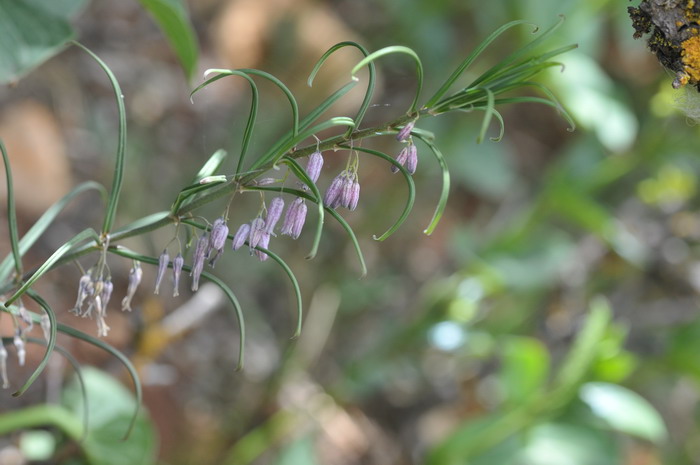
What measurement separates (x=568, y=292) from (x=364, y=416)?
493 mm

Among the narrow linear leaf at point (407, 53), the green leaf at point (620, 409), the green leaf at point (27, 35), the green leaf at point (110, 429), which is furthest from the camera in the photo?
the green leaf at point (620, 409)

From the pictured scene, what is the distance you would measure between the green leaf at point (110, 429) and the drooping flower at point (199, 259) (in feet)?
1.56

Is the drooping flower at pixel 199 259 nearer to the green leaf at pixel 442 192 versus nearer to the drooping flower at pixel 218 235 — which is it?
the drooping flower at pixel 218 235

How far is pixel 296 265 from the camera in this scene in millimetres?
1567

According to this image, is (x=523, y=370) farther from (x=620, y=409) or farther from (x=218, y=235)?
(x=218, y=235)

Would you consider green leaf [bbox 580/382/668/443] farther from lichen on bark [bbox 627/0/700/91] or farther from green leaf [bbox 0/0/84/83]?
green leaf [bbox 0/0/84/83]

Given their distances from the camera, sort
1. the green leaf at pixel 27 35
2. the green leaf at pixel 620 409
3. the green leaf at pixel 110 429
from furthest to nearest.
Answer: the green leaf at pixel 620 409 < the green leaf at pixel 110 429 < the green leaf at pixel 27 35

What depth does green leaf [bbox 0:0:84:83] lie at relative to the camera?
707 millimetres

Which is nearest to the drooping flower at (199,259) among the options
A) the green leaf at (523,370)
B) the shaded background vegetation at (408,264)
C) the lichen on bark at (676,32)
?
the lichen on bark at (676,32)

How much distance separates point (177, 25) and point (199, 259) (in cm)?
37

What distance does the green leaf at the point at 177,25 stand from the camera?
746mm

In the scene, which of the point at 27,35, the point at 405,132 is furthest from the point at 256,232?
the point at 27,35

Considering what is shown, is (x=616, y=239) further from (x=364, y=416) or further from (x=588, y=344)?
(x=364, y=416)

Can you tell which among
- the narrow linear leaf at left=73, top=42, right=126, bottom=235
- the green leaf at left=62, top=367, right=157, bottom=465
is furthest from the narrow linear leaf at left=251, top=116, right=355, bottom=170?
the green leaf at left=62, top=367, right=157, bottom=465
